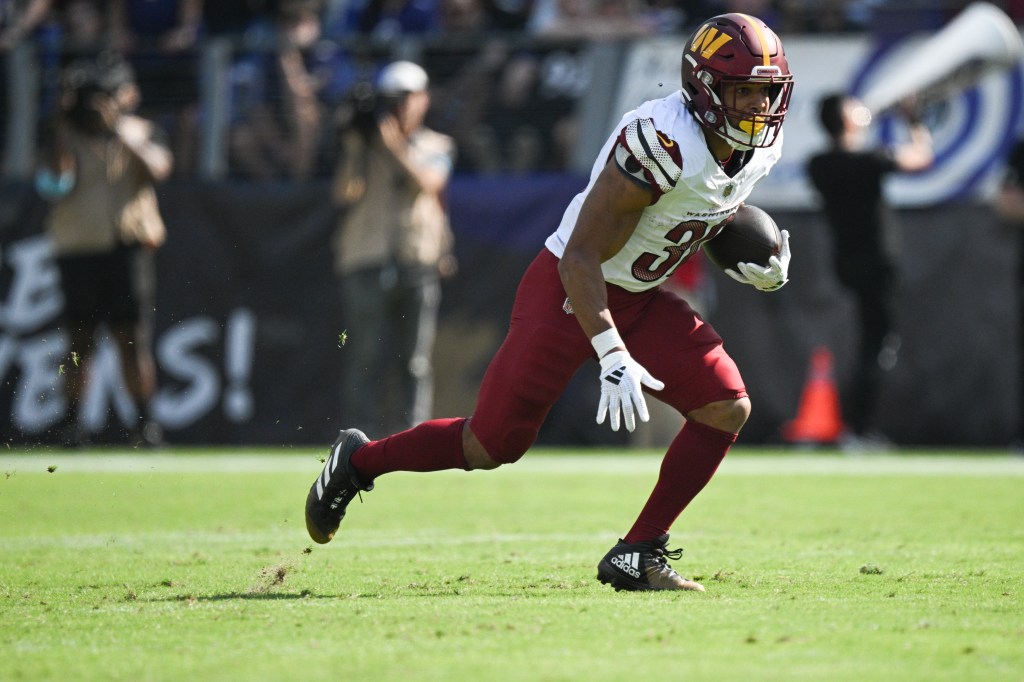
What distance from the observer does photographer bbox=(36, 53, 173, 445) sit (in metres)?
9.67

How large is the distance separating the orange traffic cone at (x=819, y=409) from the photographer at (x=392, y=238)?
242 cm

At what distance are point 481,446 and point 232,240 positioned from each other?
20.7 ft

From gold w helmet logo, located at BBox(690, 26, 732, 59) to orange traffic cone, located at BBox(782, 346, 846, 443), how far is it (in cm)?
561

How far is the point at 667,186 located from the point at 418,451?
113 cm

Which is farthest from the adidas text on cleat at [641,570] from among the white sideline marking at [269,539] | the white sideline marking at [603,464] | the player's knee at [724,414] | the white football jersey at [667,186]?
the white sideline marking at [603,464]

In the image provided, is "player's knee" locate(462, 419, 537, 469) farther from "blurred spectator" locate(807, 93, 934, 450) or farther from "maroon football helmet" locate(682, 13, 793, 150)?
"blurred spectator" locate(807, 93, 934, 450)

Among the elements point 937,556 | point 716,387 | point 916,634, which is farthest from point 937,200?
Answer: point 916,634

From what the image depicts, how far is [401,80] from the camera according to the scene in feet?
30.4

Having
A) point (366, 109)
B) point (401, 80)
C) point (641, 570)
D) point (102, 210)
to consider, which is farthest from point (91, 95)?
point (641, 570)

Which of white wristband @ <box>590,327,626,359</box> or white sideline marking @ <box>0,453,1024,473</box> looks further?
white sideline marking @ <box>0,453,1024,473</box>

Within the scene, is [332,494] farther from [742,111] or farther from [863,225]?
[863,225]

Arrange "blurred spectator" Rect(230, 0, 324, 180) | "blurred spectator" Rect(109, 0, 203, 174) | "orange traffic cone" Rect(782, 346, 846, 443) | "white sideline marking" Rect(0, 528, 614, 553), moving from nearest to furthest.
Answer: "white sideline marking" Rect(0, 528, 614, 553) → "orange traffic cone" Rect(782, 346, 846, 443) → "blurred spectator" Rect(230, 0, 324, 180) → "blurred spectator" Rect(109, 0, 203, 174)

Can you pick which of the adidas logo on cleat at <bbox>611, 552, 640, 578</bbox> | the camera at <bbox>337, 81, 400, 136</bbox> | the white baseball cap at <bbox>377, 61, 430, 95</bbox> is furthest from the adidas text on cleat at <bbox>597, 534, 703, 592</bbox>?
the camera at <bbox>337, 81, 400, 136</bbox>

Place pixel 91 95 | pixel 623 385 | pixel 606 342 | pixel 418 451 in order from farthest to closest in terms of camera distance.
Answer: pixel 91 95, pixel 418 451, pixel 606 342, pixel 623 385
